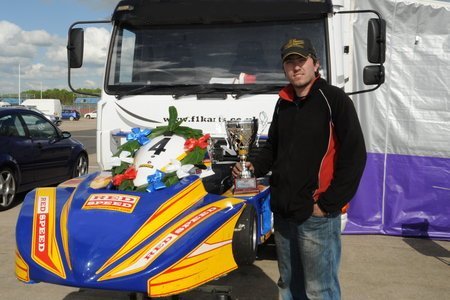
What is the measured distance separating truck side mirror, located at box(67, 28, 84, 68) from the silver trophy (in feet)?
7.33

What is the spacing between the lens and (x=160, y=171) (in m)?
3.15

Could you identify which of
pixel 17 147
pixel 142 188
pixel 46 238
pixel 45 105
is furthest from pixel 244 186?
pixel 45 105

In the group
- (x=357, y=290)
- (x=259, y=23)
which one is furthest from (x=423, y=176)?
(x=259, y=23)

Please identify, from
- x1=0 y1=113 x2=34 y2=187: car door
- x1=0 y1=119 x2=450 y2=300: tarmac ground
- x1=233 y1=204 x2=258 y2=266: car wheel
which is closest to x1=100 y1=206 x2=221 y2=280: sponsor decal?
x1=233 y1=204 x2=258 y2=266: car wheel

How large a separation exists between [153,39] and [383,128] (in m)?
3.20

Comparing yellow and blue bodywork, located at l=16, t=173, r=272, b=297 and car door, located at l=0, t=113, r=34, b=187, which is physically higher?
car door, located at l=0, t=113, r=34, b=187

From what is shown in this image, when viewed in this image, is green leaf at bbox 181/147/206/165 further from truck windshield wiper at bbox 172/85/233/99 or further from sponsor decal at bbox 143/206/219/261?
truck windshield wiper at bbox 172/85/233/99

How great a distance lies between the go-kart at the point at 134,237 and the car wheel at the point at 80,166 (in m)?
7.00

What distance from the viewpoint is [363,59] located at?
6246mm

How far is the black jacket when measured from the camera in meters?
2.62

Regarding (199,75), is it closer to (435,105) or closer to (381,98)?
(381,98)

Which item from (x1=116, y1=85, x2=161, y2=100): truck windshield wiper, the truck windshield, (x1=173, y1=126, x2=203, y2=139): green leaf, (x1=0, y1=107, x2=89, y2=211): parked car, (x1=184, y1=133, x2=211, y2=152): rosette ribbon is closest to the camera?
(x1=184, y1=133, x2=211, y2=152): rosette ribbon

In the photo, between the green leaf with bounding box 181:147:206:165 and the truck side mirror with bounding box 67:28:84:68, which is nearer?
the green leaf with bounding box 181:147:206:165

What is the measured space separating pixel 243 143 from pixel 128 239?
1.38 metres
